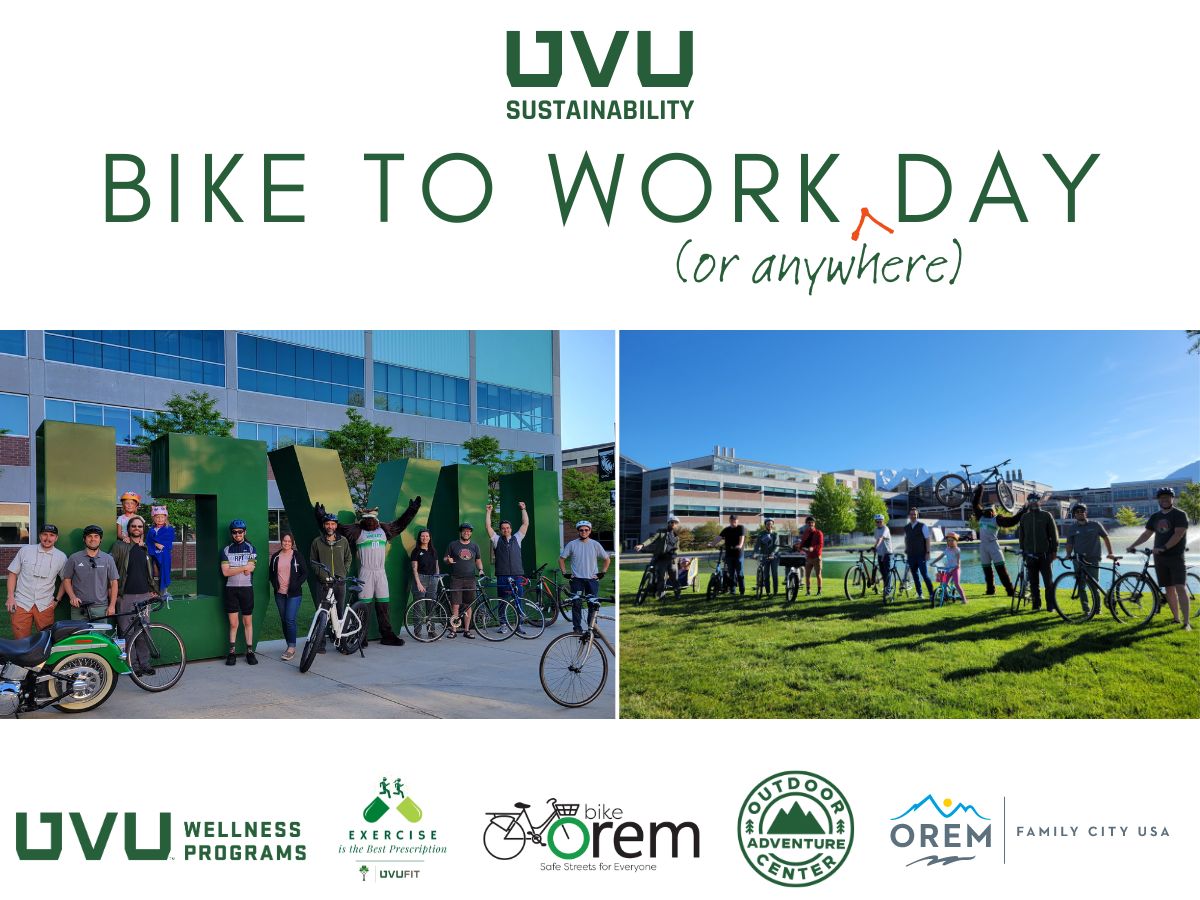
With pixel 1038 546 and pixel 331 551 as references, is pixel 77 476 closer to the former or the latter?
pixel 331 551

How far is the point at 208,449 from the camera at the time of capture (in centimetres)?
867

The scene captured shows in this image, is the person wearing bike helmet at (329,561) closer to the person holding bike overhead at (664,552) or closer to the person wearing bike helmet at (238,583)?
the person wearing bike helmet at (238,583)

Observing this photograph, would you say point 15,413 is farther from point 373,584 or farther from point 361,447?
point 373,584

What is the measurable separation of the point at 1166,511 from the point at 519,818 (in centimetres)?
546

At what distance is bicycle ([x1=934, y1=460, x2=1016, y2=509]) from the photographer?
608cm

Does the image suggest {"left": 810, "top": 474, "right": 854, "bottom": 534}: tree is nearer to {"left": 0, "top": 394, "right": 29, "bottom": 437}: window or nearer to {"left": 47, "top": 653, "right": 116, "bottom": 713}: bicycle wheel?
{"left": 47, "top": 653, "right": 116, "bottom": 713}: bicycle wheel

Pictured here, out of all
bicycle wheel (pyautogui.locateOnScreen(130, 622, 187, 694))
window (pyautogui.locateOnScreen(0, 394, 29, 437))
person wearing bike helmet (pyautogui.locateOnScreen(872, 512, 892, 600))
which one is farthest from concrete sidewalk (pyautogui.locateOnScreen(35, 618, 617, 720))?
window (pyautogui.locateOnScreen(0, 394, 29, 437))

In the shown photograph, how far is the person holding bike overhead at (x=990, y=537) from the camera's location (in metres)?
6.37

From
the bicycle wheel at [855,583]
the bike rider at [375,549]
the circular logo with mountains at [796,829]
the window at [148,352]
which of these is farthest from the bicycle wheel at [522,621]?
the window at [148,352]

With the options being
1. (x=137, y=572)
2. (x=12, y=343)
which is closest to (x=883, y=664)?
(x=137, y=572)

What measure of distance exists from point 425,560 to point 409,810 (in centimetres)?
552

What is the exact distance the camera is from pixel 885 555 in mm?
6676

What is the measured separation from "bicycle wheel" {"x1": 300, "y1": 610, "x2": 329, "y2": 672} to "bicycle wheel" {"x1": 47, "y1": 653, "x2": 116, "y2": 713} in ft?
6.05
